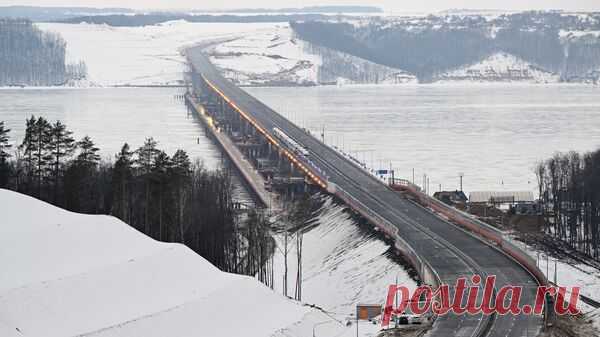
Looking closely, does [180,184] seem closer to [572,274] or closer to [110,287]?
[572,274]

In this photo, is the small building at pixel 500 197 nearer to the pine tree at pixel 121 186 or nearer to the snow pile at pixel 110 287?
the pine tree at pixel 121 186

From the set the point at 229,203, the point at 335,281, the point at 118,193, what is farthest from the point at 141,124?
the point at 335,281

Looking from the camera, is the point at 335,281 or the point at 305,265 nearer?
the point at 335,281

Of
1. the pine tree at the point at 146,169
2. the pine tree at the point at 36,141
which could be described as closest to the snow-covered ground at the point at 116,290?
the pine tree at the point at 146,169

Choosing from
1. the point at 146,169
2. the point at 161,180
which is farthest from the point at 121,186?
the point at 146,169

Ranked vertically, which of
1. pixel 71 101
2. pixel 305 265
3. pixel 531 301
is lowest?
pixel 71 101

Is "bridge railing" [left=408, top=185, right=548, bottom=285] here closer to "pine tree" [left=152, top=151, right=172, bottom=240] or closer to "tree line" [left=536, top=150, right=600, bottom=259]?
"tree line" [left=536, top=150, right=600, bottom=259]

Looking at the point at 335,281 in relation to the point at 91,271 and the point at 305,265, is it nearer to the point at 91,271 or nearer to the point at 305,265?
the point at 305,265
